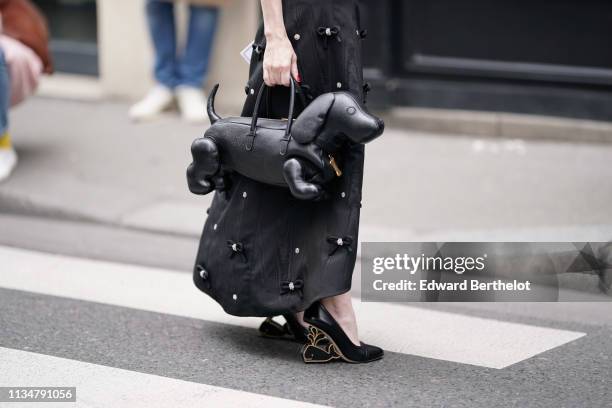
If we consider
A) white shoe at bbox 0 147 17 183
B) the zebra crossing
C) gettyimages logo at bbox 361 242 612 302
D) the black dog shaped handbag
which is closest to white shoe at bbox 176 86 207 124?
white shoe at bbox 0 147 17 183

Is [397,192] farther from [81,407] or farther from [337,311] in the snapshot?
[81,407]

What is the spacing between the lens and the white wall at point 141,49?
812 centimetres

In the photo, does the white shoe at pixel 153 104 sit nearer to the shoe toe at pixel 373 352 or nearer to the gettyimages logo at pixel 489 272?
the gettyimages logo at pixel 489 272

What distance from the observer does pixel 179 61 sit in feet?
27.1

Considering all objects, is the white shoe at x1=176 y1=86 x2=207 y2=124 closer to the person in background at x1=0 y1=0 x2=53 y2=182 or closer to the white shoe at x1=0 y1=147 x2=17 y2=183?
the person in background at x1=0 y1=0 x2=53 y2=182

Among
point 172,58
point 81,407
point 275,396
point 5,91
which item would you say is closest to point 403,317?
point 275,396

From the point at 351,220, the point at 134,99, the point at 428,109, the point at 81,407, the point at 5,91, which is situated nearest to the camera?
the point at 81,407

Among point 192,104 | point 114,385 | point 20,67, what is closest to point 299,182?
point 114,385

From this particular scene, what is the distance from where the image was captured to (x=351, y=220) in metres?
4.07

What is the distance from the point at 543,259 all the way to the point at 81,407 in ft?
8.39

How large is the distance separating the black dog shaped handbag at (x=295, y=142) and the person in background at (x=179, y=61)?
154 inches

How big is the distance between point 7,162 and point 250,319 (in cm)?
268

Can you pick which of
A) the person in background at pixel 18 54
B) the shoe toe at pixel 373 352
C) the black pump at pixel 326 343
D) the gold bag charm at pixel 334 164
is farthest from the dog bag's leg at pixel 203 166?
the person in background at pixel 18 54

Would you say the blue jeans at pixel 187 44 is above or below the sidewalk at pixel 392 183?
above
